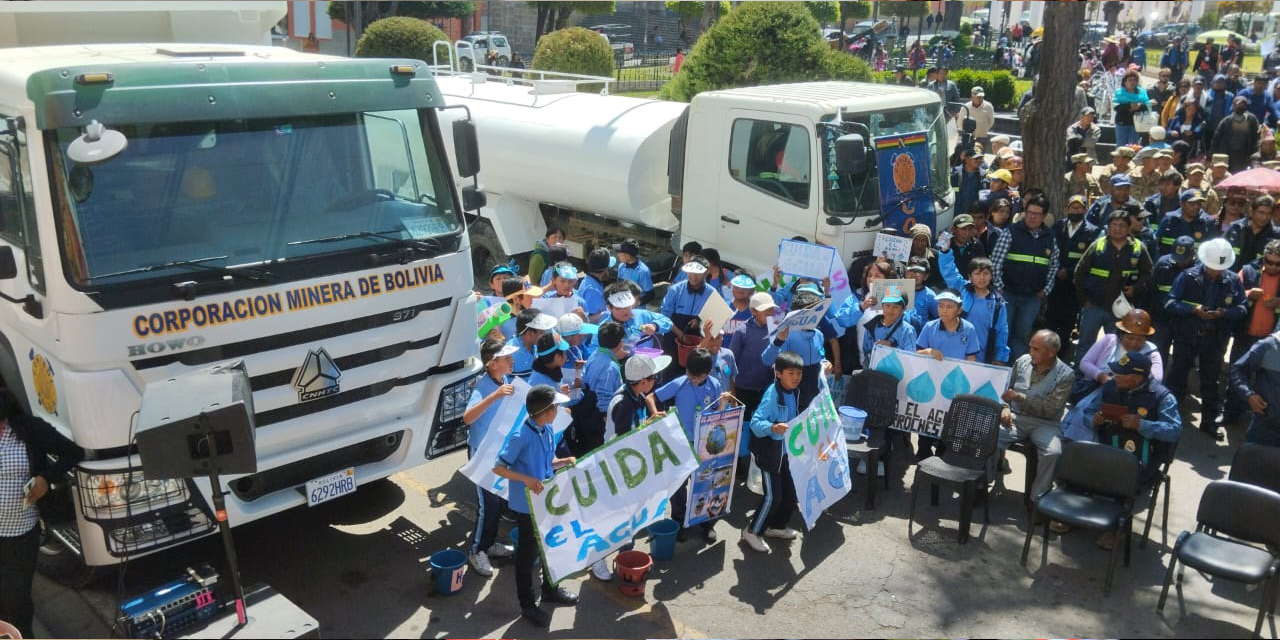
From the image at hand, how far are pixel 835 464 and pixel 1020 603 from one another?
1.53 meters

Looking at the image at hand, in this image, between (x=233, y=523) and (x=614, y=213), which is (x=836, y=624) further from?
(x=614, y=213)

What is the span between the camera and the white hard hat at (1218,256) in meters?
8.85

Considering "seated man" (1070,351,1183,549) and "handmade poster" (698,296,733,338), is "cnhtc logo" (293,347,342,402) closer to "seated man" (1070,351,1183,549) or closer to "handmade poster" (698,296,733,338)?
"handmade poster" (698,296,733,338)

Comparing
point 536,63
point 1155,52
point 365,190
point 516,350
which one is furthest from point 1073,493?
point 1155,52

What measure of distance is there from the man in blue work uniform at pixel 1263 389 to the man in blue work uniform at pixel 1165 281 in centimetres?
146

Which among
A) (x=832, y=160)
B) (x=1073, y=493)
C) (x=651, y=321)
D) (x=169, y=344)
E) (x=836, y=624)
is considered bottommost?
(x=836, y=624)

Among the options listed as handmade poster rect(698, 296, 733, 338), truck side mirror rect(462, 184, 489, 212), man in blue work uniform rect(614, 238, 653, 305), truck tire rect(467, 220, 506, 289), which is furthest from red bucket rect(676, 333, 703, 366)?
truck tire rect(467, 220, 506, 289)

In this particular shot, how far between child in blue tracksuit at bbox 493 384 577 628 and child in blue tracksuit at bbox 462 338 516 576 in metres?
0.36

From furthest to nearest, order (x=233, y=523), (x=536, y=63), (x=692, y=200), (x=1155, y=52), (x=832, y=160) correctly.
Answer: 1. (x=1155, y=52)
2. (x=536, y=63)
3. (x=692, y=200)
4. (x=832, y=160)
5. (x=233, y=523)

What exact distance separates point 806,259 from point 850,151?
1.09 metres

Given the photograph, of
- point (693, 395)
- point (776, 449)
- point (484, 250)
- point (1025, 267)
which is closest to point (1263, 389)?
point (1025, 267)

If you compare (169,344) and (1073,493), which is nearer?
(169,344)

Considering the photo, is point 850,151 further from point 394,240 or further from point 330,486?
point 330,486

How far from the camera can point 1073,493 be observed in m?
6.96
